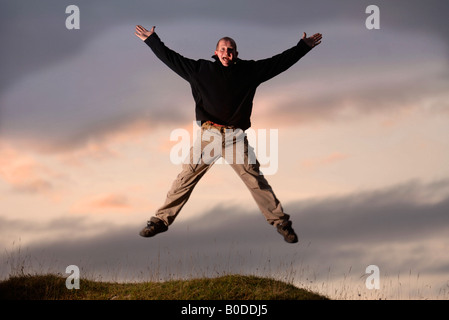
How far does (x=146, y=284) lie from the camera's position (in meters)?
11.2

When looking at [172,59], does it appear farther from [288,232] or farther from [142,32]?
[288,232]

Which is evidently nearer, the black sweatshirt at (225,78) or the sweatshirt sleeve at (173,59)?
the black sweatshirt at (225,78)

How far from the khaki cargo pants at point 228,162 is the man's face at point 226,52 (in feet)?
4.08

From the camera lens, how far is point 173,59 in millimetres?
10289

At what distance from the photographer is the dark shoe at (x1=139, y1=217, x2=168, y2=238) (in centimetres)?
995

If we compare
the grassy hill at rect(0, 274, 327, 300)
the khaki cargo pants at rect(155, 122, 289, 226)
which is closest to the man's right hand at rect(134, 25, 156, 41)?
the khaki cargo pants at rect(155, 122, 289, 226)

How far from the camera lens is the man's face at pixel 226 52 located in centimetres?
999

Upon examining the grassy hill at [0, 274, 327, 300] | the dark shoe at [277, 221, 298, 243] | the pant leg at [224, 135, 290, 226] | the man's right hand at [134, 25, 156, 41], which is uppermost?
the man's right hand at [134, 25, 156, 41]

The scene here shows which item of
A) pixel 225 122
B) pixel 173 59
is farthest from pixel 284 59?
pixel 173 59

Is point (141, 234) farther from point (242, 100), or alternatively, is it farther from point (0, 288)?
point (0, 288)

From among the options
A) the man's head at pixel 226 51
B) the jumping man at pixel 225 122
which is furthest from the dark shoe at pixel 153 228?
the man's head at pixel 226 51

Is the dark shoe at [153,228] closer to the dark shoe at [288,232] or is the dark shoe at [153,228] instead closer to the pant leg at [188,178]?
the pant leg at [188,178]

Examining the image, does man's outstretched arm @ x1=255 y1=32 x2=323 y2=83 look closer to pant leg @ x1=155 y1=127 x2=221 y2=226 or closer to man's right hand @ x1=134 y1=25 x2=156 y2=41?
pant leg @ x1=155 y1=127 x2=221 y2=226
